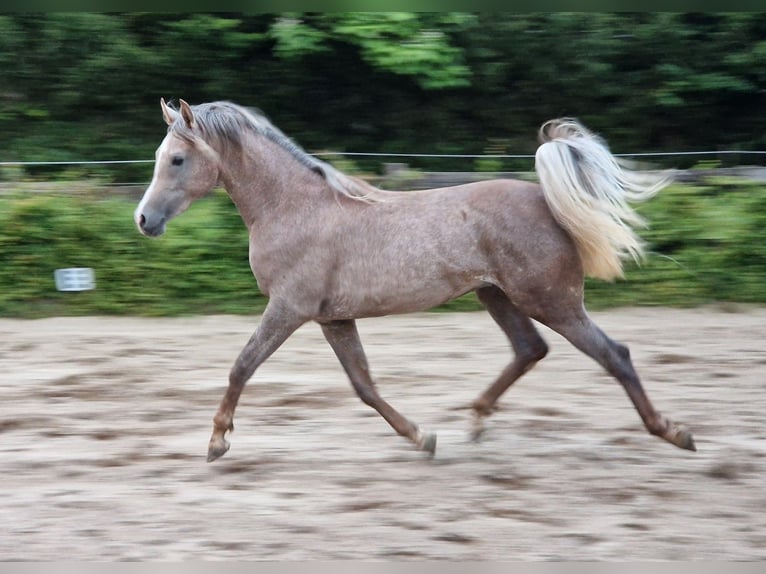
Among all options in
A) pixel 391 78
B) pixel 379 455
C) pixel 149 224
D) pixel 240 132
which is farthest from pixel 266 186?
pixel 391 78

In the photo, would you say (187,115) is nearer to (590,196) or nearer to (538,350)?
(590,196)

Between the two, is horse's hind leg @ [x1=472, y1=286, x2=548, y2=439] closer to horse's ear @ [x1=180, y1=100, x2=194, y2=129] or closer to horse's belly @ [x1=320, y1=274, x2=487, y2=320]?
horse's belly @ [x1=320, y1=274, x2=487, y2=320]

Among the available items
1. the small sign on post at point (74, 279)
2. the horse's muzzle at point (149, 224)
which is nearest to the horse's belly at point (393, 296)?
the horse's muzzle at point (149, 224)

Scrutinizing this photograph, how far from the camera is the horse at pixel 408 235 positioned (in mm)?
4824

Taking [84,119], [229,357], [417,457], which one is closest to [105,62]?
[84,119]

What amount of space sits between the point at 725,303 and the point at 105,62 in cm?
713

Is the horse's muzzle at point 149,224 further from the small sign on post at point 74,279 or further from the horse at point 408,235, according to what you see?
the small sign on post at point 74,279

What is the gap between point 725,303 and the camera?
8.51m

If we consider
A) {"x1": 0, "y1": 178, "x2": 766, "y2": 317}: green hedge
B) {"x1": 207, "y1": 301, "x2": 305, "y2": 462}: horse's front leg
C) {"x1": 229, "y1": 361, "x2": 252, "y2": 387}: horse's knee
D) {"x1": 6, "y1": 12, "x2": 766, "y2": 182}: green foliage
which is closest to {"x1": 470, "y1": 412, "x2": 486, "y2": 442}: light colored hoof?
{"x1": 207, "y1": 301, "x2": 305, "y2": 462}: horse's front leg

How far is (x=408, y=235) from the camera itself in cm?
487

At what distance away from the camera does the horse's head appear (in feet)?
16.0

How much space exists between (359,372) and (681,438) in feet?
5.25

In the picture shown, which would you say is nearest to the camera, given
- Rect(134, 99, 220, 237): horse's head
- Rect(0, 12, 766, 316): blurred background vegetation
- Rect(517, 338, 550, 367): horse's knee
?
Rect(134, 99, 220, 237): horse's head

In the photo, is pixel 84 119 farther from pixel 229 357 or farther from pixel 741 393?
pixel 741 393
